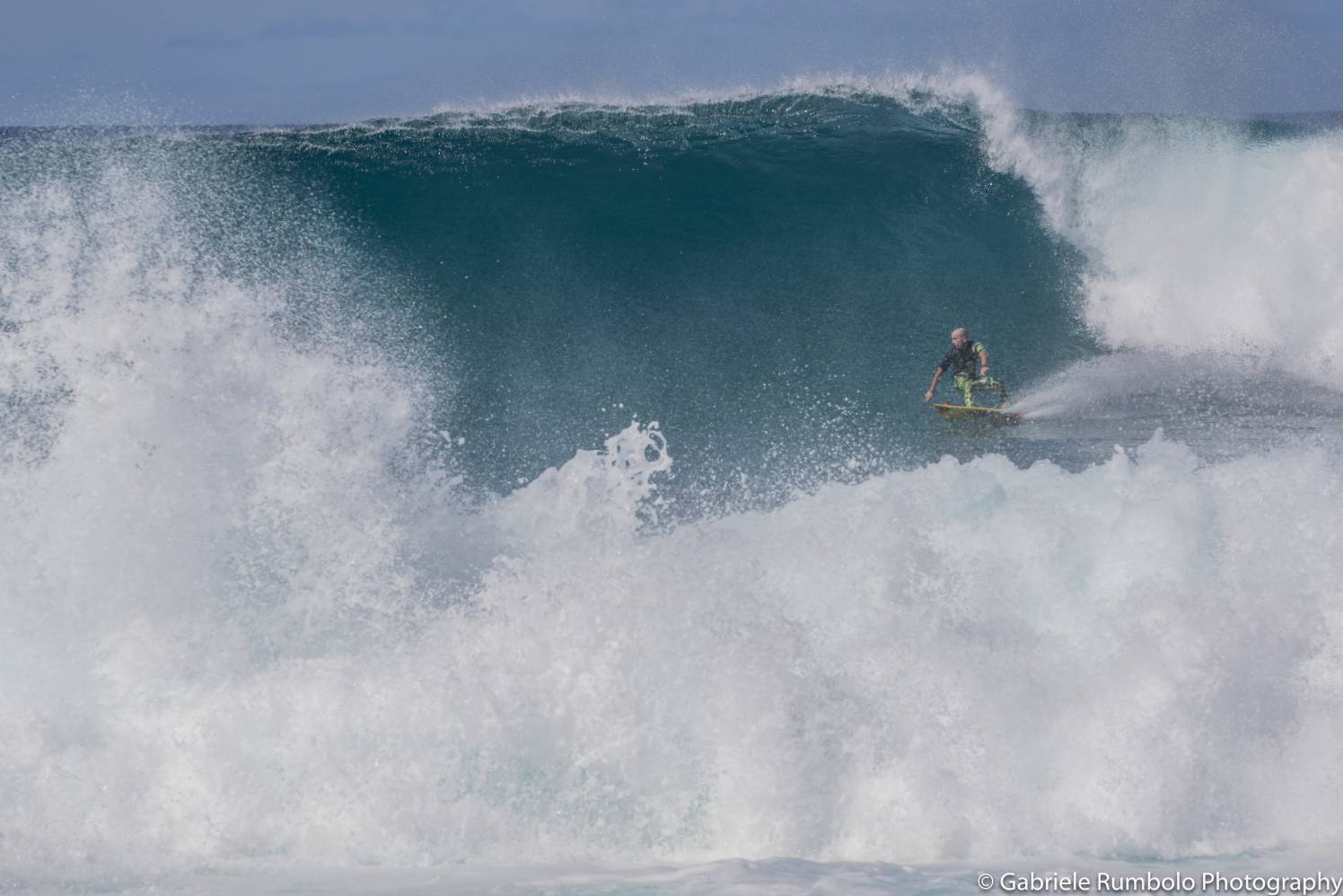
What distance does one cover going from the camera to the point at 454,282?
13.4 meters

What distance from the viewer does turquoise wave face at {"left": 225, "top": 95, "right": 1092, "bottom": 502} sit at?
1139 cm

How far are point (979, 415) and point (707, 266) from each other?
415 cm

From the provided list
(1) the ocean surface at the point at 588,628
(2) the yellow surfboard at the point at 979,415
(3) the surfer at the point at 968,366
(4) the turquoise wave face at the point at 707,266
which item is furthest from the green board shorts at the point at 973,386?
(1) the ocean surface at the point at 588,628

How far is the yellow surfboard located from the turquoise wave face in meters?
0.40

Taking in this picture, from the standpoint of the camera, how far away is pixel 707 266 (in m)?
13.9

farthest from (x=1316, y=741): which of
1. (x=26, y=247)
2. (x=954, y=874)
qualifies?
(x=26, y=247)

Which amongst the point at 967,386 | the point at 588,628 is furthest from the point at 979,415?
the point at 588,628

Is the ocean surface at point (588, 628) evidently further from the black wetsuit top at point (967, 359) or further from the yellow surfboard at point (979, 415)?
the black wetsuit top at point (967, 359)

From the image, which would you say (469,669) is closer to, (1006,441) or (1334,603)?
(1334,603)

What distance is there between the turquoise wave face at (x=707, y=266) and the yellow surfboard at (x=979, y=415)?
398mm

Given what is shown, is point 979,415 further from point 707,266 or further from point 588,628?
point 588,628

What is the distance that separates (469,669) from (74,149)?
9867 mm

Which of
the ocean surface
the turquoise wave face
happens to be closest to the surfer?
the turquoise wave face

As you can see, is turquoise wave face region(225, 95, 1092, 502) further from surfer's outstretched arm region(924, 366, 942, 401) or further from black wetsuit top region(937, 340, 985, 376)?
black wetsuit top region(937, 340, 985, 376)
